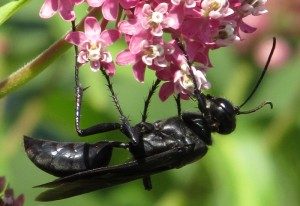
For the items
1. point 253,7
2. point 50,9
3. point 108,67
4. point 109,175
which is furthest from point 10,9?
point 253,7

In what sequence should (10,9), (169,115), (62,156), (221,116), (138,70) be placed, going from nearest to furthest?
(10,9), (138,70), (62,156), (221,116), (169,115)

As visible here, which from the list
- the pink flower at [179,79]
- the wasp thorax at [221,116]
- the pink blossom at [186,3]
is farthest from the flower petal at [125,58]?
the wasp thorax at [221,116]

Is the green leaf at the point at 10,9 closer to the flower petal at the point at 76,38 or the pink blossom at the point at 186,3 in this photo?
the flower petal at the point at 76,38

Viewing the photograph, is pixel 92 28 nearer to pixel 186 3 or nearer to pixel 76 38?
pixel 76 38

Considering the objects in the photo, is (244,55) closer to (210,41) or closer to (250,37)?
(250,37)

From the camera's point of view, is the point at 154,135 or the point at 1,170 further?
the point at 1,170

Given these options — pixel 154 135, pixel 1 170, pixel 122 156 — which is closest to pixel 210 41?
pixel 154 135
